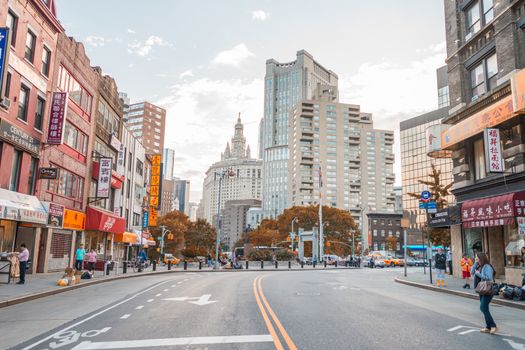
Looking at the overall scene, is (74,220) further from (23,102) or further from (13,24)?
(13,24)

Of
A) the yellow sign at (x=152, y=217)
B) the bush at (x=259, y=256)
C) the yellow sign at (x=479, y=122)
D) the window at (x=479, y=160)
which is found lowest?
the bush at (x=259, y=256)

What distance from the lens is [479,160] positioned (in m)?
23.2

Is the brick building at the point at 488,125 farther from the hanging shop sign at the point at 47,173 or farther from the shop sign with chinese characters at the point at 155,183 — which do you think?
the shop sign with chinese characters at the point at 155,183

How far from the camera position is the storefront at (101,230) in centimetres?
3114

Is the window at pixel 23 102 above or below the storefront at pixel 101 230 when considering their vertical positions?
above

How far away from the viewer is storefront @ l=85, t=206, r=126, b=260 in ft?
102

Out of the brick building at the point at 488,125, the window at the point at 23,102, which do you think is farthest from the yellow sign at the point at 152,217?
the brick building at the point at 488,125

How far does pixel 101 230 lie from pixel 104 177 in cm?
398

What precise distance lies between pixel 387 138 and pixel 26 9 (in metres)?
173

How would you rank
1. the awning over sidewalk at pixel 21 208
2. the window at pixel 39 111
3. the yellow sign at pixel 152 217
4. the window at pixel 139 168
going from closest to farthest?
the awning over sidewalk at pixel 21 208
the window at pixel 39 111
the window at pixel 139 168
the yellow sign at pixel 152 217

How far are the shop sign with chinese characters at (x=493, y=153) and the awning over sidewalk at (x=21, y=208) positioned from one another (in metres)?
21.8

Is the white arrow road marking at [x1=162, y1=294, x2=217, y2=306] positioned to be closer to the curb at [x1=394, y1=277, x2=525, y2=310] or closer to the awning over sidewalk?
the curb at [x1=394, y1=277, x2=525, y2=310]

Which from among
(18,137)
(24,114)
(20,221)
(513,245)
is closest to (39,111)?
(24,114)

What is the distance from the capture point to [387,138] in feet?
599
